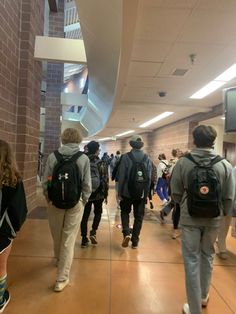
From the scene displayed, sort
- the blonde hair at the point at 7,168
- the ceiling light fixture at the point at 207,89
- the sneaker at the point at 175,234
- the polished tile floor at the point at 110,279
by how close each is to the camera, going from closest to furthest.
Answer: the blonde hair at the point at 7,168
the polished tile floor at the point at 110,279
the sneaker at the point at 175,234
the ceiling light fixture at the point at 207,89

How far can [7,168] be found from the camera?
2.07 meters

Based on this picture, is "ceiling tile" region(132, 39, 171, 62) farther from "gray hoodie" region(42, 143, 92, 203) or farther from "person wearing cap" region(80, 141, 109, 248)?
"gray hoodie" region(42, 143, 92, 203)

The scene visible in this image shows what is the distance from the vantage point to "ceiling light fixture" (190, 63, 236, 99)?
5.26m

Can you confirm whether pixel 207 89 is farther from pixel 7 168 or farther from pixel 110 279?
pixel 7 168

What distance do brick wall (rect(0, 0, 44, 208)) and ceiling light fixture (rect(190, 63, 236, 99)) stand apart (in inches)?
140

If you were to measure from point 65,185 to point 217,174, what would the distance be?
1.27 metres

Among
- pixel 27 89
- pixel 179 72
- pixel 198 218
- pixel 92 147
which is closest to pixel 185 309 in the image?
pixel 198 218

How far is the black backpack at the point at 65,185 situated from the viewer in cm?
260

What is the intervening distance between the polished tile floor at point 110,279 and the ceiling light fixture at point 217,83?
114 inches

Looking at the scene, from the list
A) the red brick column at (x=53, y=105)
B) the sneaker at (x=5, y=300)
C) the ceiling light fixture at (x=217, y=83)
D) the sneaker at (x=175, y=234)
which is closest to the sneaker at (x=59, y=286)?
the sneaker at (x=5, y=300)

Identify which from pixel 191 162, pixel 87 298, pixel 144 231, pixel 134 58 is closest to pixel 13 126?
pixel 134 58

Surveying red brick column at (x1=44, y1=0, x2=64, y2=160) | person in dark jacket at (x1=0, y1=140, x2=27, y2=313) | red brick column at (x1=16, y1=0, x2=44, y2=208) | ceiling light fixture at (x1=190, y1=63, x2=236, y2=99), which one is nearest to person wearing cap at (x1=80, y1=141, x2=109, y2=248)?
person in dark jacket at (x1=0, y1=140, x2=27, y2=313)

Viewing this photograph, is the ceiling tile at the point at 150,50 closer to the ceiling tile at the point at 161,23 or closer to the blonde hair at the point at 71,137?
the ceiling tile at the point at 161,23

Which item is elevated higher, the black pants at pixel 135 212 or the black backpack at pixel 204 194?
the black backpack at pixel 204 194
